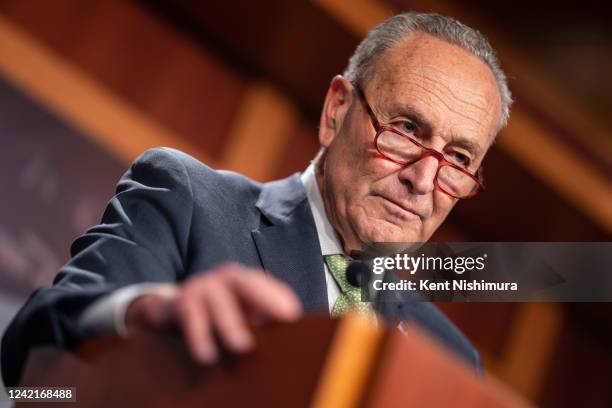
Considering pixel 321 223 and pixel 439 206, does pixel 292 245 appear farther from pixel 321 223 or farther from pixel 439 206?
pixel 439 206

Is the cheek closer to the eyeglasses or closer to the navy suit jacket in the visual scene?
the eyeglasses

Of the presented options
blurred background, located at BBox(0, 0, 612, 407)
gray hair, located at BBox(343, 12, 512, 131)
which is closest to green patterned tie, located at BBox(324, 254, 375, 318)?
gray hair, located at BBox(343, 12, 512, 131)

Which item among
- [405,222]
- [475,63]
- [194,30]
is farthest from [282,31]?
[405,222]

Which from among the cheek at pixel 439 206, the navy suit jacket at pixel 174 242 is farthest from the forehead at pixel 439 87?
the navy suit jacket at pixel 174 242

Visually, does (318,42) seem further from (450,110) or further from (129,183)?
(129,183)

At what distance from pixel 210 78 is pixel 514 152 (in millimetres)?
962

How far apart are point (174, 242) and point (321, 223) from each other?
358 millimetres

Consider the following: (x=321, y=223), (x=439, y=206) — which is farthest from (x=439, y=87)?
(x=321, y=223)

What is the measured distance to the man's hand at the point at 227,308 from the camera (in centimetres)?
54

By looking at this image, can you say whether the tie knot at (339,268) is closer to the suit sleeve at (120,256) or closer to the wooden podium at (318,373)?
the suit sleeve at (120,256)

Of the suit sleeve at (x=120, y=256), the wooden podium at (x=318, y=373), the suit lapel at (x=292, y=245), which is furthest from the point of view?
the suit lapel at (x=292, y=245)

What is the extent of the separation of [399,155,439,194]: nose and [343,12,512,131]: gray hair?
8.6 inches

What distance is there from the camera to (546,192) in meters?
2.51

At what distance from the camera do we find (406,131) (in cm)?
132
